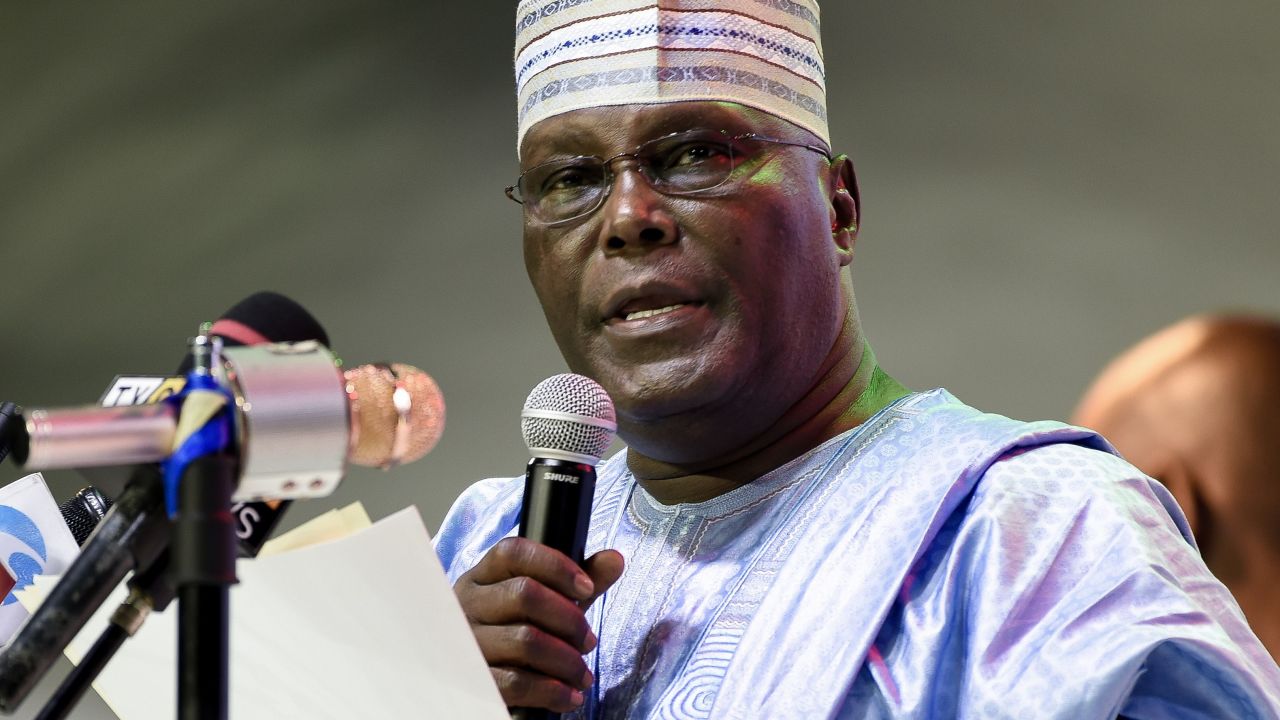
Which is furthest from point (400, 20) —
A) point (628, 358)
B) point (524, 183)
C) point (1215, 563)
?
point (1215, 563)

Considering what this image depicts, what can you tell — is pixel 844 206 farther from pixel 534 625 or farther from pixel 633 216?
pixel 534 625

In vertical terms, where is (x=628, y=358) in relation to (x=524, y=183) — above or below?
below

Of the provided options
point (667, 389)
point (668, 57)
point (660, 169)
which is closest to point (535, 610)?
point (667, 389)

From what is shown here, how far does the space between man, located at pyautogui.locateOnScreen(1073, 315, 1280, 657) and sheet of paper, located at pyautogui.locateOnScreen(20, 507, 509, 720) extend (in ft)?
7.61

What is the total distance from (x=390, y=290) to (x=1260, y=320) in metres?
2.31

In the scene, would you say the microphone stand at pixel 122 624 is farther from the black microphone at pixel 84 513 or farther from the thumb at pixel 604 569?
the black microphone at pixel 84 513

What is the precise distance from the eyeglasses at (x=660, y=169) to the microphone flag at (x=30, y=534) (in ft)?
2.62

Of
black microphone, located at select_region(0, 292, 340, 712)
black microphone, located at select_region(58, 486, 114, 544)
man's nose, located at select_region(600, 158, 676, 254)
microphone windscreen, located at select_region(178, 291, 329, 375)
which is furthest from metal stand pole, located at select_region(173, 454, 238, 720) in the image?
man's nose, located at select_region(600, 158, 676, 254)

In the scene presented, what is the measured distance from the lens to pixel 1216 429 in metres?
3.25

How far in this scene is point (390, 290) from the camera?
3.92 metres

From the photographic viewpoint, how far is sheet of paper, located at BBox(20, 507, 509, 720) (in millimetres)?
1360

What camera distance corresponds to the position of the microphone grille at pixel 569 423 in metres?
1.60

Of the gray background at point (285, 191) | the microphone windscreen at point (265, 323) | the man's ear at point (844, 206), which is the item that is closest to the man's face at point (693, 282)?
the man's ear at point (844, 206)

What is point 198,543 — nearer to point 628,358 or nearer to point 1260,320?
point 628,358
